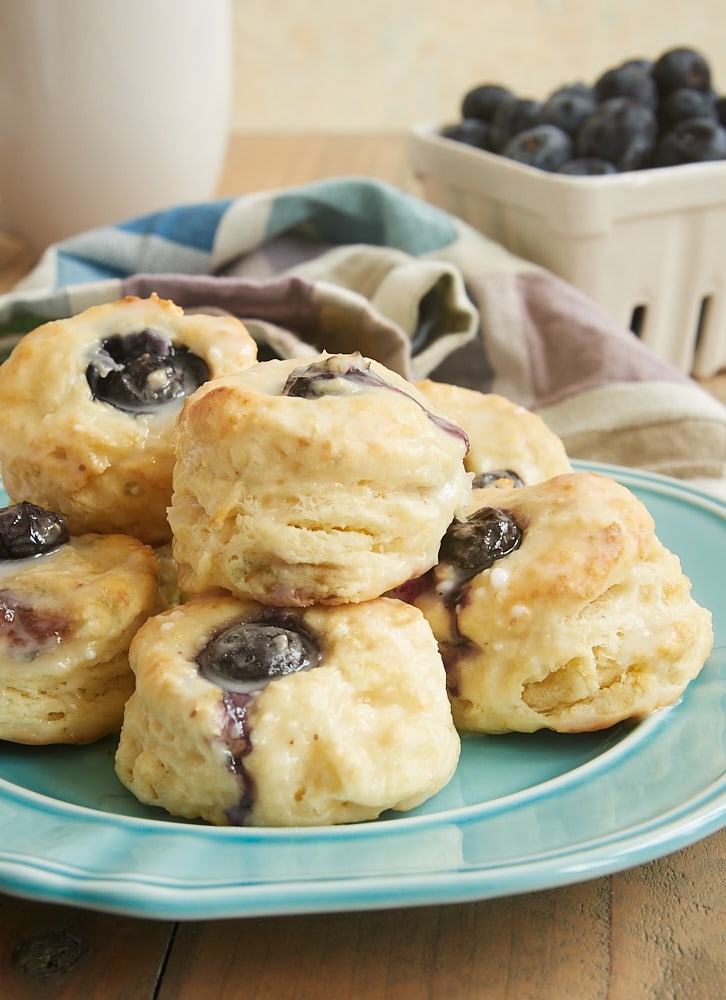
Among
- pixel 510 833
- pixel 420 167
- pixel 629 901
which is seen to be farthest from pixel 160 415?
pixel 420 167

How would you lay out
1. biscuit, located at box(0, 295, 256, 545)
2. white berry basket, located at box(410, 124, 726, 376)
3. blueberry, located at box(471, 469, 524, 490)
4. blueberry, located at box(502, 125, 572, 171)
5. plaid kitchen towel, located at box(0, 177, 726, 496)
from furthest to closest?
blueberry, located at box(502, 125, 572, 171) < white berry basket, located at box(410, 124, 726, 376) < plaid kitchen towel, located at box(0, 177, 726, 496) < blueberry, located at box(471, 469, 524, 490) < biscuit, located at box(0, 295, 256, 545)

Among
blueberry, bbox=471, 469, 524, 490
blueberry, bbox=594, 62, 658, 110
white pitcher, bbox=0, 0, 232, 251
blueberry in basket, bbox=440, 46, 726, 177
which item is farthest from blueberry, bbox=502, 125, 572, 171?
blueberry, bbox=471, 469, 524, 490

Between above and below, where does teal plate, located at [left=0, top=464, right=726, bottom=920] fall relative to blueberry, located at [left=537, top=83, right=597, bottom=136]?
below

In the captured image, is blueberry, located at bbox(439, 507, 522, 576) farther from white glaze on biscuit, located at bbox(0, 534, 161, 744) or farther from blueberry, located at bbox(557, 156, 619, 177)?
blueberry, located at bbox(557, 156, 619, 177)

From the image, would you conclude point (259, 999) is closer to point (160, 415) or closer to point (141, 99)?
point (160, 415)

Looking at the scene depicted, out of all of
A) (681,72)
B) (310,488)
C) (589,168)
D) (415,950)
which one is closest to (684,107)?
(681,72)

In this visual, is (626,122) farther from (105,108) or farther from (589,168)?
(105,108)

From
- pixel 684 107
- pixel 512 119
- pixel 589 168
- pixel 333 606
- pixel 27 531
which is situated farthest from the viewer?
pixel 512 119

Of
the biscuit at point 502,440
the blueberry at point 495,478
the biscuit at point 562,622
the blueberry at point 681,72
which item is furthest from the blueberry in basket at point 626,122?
the biscuit at point 562,622
